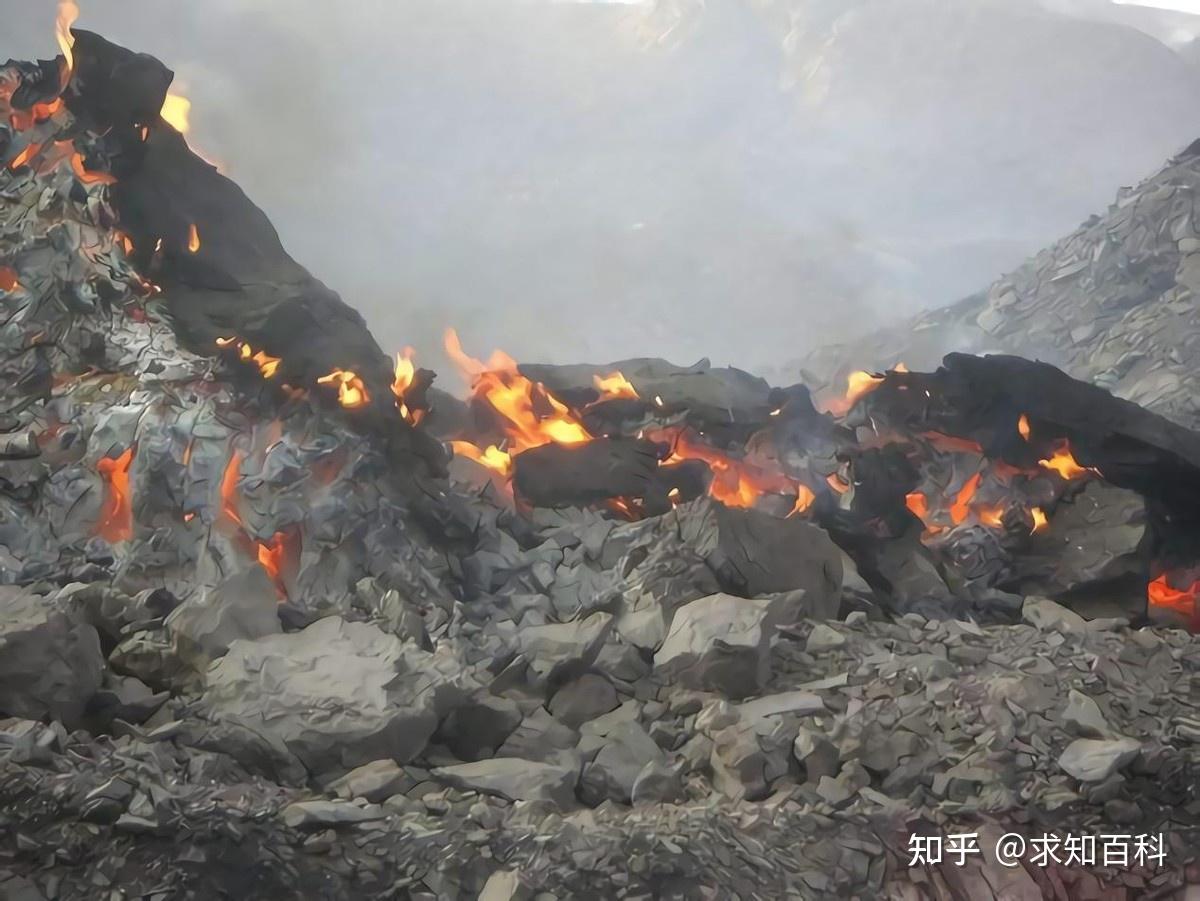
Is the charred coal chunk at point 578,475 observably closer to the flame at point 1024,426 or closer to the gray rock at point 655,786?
the flame at point 1024,426

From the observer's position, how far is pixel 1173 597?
4.28m

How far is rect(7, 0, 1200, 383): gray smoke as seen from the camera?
16.0ft

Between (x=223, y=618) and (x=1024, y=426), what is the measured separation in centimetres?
359

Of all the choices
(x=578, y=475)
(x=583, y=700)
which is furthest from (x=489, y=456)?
(x=583, y=700)

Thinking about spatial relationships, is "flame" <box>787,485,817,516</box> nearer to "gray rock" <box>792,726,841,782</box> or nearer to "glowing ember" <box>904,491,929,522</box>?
"glowing ember" <box>904,491,929,522</box>

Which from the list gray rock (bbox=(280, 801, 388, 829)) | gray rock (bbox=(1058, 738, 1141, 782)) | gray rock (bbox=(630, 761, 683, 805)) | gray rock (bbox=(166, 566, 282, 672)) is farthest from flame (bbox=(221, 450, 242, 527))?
gray rock (bbox=(1058, 738, 1141, 782))

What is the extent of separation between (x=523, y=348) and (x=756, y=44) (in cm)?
245

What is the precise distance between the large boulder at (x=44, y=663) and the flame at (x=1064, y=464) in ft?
13.1

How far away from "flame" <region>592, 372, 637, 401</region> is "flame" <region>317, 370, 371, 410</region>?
1.20m

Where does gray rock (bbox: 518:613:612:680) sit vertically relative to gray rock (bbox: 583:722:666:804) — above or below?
above

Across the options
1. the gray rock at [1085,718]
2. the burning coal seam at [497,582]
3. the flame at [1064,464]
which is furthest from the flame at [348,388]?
the flame at [1064,464]

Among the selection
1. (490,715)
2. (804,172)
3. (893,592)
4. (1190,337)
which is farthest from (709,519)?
(1190,337)

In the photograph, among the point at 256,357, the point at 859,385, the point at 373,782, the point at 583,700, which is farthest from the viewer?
the point at 859,385

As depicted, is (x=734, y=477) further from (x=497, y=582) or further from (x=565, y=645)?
(x=565, y=645)
